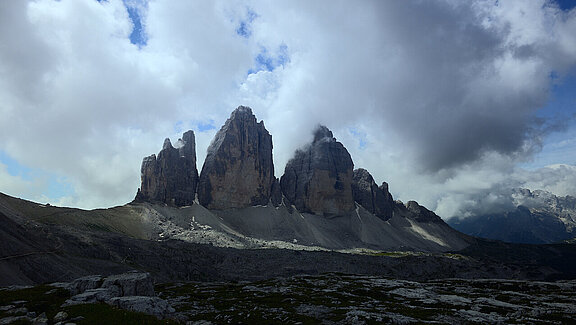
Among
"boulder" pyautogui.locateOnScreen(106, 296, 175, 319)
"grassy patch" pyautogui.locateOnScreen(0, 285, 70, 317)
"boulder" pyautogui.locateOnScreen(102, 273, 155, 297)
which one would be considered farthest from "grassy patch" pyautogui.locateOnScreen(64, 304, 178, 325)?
"boulder" pyautogui.locateOnScreen(102, 273, 155, 297)

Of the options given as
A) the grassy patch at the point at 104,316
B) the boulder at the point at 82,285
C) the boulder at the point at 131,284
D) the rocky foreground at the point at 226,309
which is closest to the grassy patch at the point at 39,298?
the rocky foreground at the point at 226,309

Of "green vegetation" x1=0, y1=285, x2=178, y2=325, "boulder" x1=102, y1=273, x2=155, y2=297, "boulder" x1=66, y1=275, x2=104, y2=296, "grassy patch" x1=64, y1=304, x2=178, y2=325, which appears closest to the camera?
"grassy patch" x1=64, y1=304, x2=178, y2=325

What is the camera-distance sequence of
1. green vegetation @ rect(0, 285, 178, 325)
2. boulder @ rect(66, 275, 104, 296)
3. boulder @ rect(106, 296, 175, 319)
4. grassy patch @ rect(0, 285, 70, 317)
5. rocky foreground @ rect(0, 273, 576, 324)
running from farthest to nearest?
1. boulder @ rect(66, 275, 104, 296)
2. boulder @ rect(106, 296, 175, 319)
3. grassy patch @ rect(0, 285, 70, 317)
4. rocky foreground @ rect(0, 273, 576, 324)
5. green vegetation @ rect(0, 285, 178, 325)

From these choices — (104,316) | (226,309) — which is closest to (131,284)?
(226,309)

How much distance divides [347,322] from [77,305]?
22.6 m

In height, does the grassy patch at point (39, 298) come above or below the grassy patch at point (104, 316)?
below

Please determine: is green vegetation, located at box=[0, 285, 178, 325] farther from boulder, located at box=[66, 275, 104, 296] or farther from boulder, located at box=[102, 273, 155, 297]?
boulder, located at box=[102, 273, 155, 297]

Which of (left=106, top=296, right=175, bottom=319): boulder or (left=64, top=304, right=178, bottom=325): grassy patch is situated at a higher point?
(left=64, top=304, right=178, bottom=325): grassy patch

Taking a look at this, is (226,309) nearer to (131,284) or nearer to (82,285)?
(131,284)

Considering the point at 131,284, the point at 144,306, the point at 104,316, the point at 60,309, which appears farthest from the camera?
the point at 131,284

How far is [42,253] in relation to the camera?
2724 inches

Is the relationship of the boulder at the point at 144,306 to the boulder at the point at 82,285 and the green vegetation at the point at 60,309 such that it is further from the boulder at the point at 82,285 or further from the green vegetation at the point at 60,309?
the boulder at the point at 82,285

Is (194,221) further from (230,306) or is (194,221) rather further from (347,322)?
(347,322)

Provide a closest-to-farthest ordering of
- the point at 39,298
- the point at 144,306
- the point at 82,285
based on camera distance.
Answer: the point at 144,306
the point at 39,298
the point at 82,285
